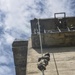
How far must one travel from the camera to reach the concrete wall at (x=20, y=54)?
15.7 meters

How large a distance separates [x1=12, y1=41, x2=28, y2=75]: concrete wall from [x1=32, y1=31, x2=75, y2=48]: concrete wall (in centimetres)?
200

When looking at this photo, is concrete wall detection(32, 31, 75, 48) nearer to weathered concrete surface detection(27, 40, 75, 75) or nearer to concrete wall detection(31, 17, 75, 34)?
weathered concrete surface detection(27, 40, 75, 75)

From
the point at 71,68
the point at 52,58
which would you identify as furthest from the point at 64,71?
the point at 52,58

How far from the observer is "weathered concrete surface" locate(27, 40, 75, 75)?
9070 millimetres

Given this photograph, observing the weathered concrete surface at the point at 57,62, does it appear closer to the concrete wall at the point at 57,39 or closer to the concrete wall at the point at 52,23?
the concrete wall at the point at 57,39

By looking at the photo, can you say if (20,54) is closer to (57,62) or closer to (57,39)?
(57,39)

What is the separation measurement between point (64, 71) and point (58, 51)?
356cm

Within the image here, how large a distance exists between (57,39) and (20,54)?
8.40ft

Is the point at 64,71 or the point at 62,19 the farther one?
the point at 62,19

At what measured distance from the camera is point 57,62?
33.8ft

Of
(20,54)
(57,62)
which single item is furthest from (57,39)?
(57,62)

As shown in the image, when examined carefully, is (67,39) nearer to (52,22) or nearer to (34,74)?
(52,22)

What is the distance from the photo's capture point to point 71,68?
9.46 metres

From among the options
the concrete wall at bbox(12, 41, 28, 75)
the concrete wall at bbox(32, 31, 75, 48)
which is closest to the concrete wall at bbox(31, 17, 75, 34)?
the concrete wall at bbox(12, 41, 28, 75)
